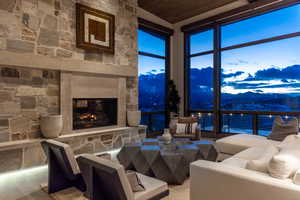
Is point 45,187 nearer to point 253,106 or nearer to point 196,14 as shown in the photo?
point 253,106

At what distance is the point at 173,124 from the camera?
481 centimetres

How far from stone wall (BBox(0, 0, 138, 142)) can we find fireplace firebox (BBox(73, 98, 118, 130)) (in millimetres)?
514

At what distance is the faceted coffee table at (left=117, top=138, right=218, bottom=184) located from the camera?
9.18 ft

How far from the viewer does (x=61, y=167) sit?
2537 millimetres

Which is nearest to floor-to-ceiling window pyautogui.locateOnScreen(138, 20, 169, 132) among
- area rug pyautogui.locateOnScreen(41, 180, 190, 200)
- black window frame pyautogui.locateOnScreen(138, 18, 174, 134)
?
black window frame pyautogui.locateOnScreen(138, 18, 174, 134)

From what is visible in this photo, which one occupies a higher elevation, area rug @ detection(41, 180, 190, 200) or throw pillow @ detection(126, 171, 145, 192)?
throw pillow @ detection(126, 171, 145, 192)

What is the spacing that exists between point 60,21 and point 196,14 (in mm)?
4328

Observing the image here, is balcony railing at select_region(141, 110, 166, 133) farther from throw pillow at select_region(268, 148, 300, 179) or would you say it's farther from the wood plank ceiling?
throw pillow at select_region(268, 148, 300, 179)

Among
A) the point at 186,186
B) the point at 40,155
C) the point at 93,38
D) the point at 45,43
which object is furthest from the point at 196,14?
the point at 40,155

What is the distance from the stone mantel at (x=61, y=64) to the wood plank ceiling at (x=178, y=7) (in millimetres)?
2208

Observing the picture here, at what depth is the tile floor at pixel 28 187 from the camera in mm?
2461

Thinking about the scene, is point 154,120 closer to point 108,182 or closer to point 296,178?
point 108,182

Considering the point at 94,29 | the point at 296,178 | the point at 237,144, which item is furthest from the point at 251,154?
the point at 94,29

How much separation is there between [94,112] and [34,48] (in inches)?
73.1
